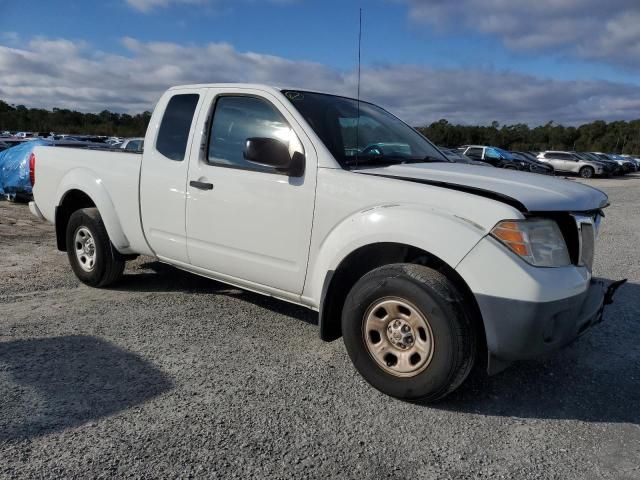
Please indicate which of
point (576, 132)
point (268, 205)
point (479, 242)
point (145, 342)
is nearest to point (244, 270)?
point (268, 205)

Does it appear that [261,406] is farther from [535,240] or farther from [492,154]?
[492,154]

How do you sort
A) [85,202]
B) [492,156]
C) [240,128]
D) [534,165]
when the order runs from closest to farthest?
[240,128] < [85,202] < [492,156] < [534,165]

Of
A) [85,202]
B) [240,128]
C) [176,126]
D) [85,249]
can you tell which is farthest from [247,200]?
[85,202]

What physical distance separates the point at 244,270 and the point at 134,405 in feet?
4.19

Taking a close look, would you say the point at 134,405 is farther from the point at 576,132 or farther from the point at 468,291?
the point at 576,132

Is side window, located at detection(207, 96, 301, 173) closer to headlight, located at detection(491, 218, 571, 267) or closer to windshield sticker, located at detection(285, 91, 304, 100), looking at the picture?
windshield sticker, located at detection(285, 91, 304, 100)

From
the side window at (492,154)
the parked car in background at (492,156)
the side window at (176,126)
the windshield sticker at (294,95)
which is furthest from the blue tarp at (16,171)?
the side window at (492,154)

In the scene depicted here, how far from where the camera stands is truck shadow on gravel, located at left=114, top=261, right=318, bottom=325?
4.74 m

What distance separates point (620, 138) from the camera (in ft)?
286

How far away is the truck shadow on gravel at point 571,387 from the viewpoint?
3117mm

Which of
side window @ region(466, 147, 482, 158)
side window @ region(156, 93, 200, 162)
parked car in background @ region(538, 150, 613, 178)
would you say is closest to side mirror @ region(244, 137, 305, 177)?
side window @ region(156, 93, 200, 162)

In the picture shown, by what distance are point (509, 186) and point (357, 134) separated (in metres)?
1.22

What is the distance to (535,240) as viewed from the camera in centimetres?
281

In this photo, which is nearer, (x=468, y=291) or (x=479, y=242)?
(x=479, y=242)
